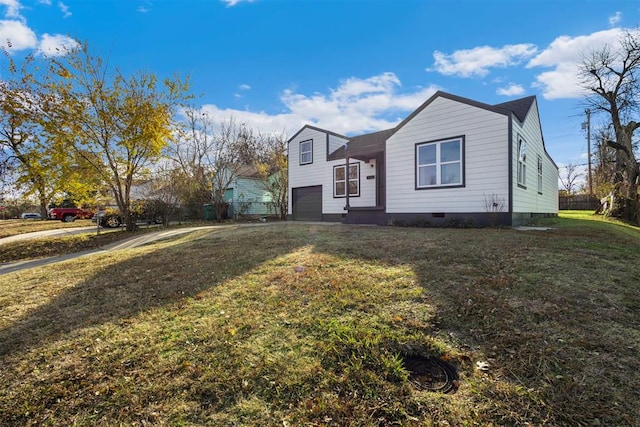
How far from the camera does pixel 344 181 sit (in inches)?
622

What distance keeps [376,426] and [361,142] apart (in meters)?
16.0

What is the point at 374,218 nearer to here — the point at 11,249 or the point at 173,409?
the point at 173,409

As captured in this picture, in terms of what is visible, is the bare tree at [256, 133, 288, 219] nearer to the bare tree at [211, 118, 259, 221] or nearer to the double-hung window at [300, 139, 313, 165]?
Answer: the bare tree at [211, 118, 259, 221]

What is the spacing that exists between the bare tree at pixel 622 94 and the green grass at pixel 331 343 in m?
15.5

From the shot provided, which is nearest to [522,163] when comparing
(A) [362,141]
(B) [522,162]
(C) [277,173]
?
(B) [522,162]

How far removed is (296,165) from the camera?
59.7 ft

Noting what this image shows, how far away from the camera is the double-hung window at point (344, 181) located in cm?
1517

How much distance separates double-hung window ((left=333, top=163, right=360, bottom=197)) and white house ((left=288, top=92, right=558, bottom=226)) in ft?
0.21

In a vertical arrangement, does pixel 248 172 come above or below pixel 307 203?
above

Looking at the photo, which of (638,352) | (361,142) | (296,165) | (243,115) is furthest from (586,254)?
(243,115)

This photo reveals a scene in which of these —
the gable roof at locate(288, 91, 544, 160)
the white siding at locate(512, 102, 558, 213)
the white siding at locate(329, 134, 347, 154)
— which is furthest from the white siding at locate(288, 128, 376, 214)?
the white siding at locate(512, 102, 558, 213)

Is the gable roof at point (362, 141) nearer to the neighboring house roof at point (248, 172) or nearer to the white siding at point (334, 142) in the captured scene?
the white siding at point (334, 142)

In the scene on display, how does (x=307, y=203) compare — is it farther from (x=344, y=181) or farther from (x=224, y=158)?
(x=224, y=158)

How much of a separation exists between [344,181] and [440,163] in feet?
18.8
